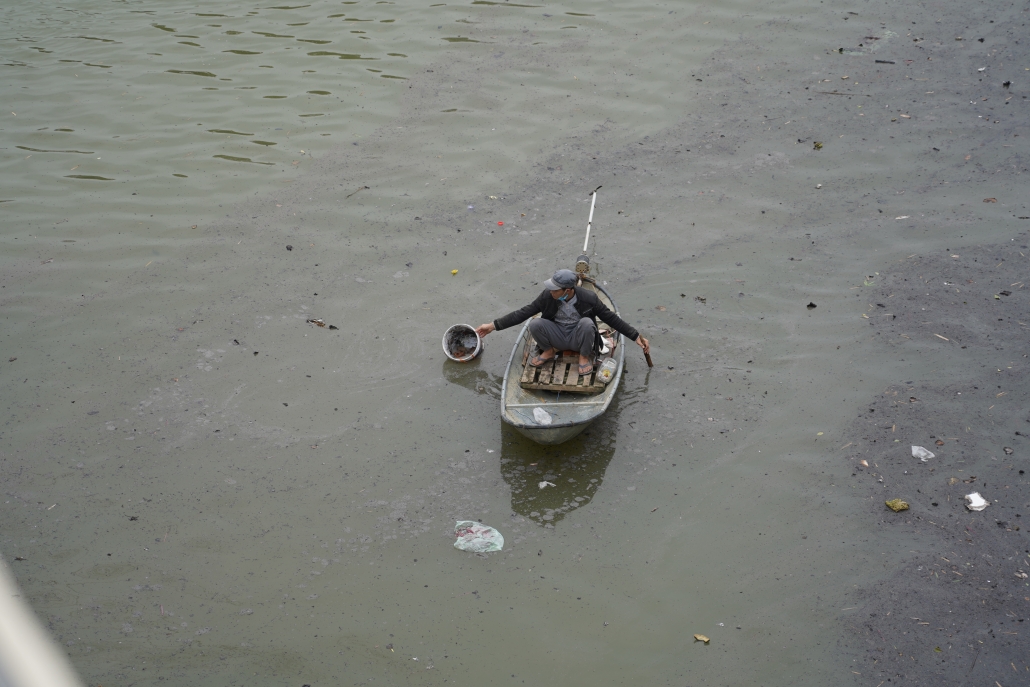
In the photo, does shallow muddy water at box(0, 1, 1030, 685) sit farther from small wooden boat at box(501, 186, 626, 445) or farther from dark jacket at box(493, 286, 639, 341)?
dark jacket at box(493, 286, 639, 341)

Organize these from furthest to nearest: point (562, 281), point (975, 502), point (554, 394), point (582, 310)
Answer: point (582, 310) → point (554, 394) → point (562, 281) → point (975, 502)

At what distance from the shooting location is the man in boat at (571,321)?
786 centimetres

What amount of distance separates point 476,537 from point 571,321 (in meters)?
2.30

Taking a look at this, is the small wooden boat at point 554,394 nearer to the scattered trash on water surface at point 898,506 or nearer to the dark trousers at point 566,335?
the dark trousers at point 566,335

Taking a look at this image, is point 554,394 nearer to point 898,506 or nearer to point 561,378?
point 561,378

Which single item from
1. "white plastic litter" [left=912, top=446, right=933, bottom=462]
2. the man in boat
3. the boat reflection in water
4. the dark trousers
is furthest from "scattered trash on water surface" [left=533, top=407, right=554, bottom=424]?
"white plastic litter" [left=912, top=446, right=933, bottom=462]

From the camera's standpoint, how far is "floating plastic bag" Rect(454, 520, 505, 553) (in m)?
7.05

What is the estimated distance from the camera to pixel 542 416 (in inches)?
296

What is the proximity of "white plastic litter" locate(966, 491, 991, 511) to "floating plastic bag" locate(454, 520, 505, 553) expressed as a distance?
4.09 meters

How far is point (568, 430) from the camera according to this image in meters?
7.39

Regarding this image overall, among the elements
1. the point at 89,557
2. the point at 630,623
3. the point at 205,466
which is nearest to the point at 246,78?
the point at 205,466

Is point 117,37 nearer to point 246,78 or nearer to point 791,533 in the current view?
point 246,78

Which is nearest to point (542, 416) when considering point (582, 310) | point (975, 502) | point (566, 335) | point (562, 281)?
point (566, 335)

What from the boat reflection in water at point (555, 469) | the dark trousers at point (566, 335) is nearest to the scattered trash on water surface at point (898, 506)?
the boat reflection in water at point (555, 469)
